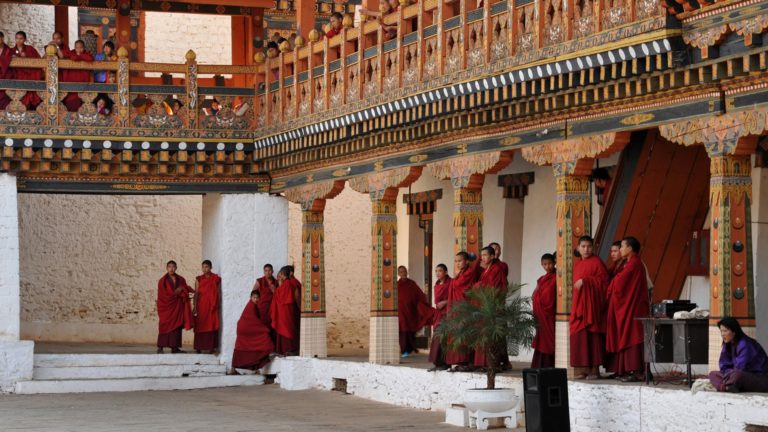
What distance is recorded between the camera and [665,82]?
1048cm

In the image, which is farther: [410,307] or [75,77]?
[75,77]

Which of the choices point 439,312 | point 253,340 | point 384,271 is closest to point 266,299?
point 253,340

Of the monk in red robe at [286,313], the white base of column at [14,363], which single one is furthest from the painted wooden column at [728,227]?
the white base of column at [14,363]

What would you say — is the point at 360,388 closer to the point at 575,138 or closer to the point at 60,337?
the point at 575,138

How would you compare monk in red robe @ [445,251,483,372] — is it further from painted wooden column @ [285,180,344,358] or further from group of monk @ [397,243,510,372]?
painted wooden column @ [285,180,344,358]

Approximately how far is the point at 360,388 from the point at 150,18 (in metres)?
10.6

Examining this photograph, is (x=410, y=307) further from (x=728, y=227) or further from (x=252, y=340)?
(x=728, y=227)

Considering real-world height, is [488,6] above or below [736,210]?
above

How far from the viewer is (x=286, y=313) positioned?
17281 mm

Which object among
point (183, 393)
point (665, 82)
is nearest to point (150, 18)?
point (183, 393)

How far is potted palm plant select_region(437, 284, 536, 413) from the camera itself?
11.8 meters

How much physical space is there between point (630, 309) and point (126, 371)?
801 centimetres

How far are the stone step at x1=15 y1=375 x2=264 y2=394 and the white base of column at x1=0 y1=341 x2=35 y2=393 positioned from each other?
0.13 meters

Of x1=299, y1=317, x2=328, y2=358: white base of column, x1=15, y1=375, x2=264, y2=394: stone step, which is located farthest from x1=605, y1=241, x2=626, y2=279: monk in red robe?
x1=15, y1=375, x2=264, y2=394: stone step
